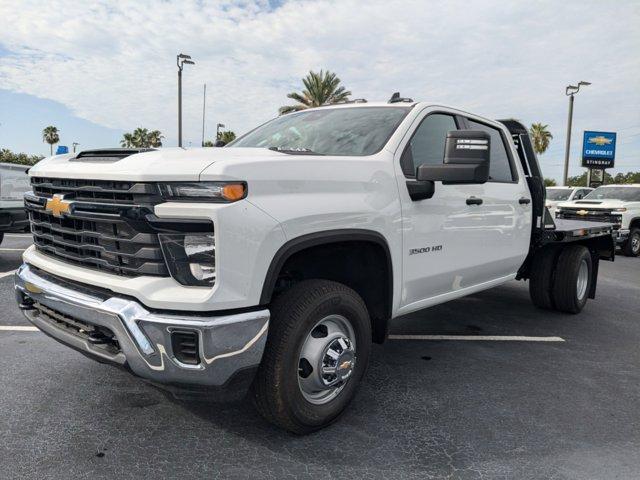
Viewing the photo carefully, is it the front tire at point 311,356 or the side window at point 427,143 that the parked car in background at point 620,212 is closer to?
the side window at point 427,143

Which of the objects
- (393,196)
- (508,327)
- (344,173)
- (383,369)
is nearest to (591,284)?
(508,327)

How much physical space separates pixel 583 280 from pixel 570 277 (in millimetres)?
564

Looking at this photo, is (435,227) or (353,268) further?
(435,227)

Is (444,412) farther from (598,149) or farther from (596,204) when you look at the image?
(598,149)

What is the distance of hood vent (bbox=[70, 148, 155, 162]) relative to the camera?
2.63m

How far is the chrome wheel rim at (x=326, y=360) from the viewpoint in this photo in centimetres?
277

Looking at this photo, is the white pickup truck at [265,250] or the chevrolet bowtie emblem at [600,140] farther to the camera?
the chevrolet bowtie emblem at [600,140]

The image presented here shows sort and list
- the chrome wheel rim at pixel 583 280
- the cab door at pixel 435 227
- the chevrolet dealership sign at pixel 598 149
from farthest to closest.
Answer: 1. the chevrolet dealership sign at pixel 598 149
2. the chrome wheel rim at pixel 583 280
3. the cab door at pixel 435 227

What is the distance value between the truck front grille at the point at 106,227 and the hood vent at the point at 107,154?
0.15 m

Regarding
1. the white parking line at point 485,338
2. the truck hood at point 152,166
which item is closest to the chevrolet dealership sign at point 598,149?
the white parking line at point 485,338

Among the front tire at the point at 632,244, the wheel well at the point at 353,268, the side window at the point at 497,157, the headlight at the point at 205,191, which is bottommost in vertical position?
the front tire at the point at 632,244

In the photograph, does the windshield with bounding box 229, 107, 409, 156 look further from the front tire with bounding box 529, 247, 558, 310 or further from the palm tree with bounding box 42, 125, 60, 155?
the palm tree with bounding box 42, 125, 60, 155

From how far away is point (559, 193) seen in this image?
18.1 metres

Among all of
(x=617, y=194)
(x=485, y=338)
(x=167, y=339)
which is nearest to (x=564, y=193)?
(x=617, y=194)
